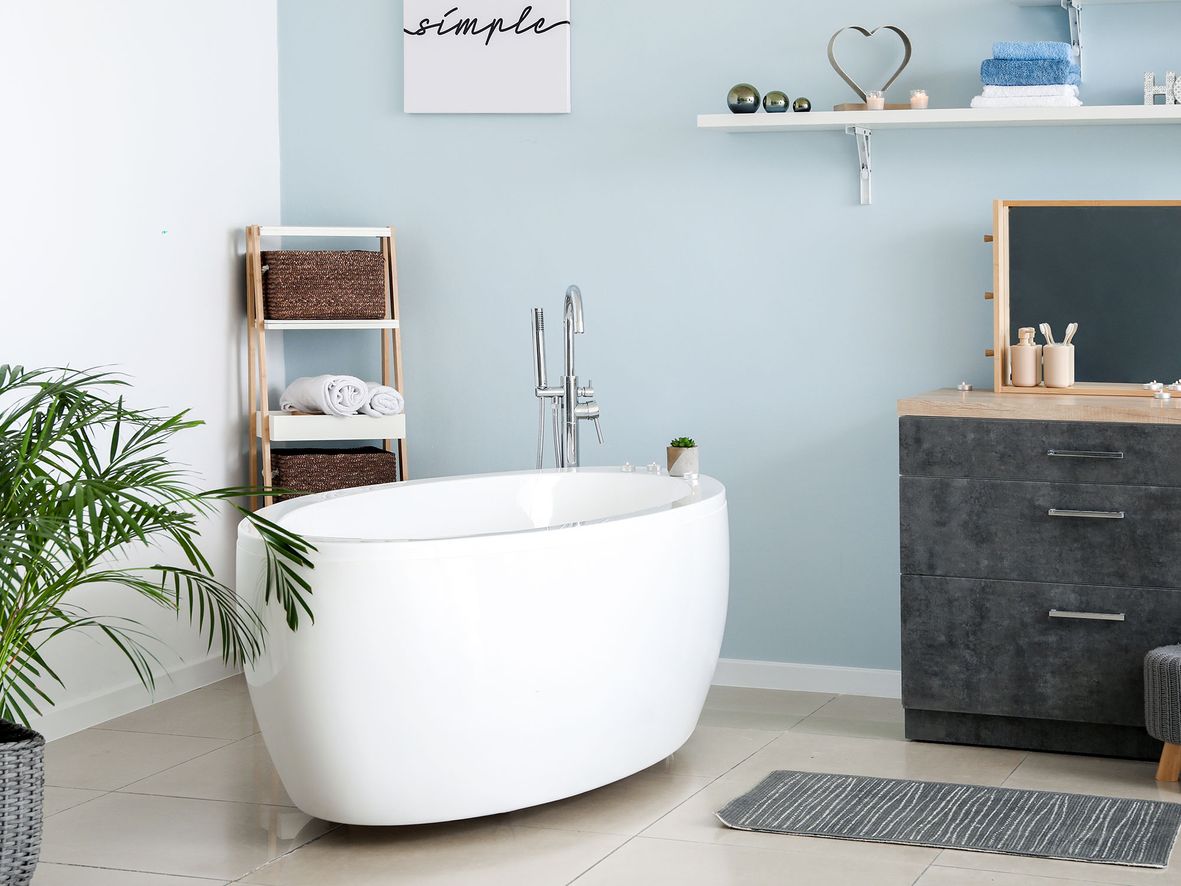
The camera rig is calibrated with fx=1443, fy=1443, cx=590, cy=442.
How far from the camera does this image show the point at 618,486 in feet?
11.6

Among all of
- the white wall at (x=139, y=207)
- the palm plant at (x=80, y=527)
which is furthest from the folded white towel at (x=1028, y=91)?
the white wall at (x=139, y=207)

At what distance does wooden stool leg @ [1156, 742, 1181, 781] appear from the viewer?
9.77 feet

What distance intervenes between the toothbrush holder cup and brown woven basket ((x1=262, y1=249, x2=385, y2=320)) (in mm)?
1783

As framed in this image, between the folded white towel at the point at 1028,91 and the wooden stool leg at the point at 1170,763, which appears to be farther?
the folded white towel at the point at 1028,91

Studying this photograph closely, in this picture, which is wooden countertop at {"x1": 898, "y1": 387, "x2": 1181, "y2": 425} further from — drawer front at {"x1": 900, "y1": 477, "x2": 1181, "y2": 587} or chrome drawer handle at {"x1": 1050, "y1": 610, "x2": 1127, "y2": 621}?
A: chrome drawer handle at {"x1": 1050, "y1": 610, "x2": 1127, "y2": 621}

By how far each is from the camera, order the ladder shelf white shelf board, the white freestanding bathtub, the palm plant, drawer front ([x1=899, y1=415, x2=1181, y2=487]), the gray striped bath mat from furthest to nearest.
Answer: the ladder shelf white shelf board → drawer front ([x1=899, y1=415, x2=1181, y2=487]) → the gray striped bath mat → the white freestanding bathtub → the palm plant

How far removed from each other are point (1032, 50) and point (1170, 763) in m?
1.61

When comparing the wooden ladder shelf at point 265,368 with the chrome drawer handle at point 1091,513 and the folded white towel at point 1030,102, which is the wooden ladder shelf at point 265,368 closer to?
the folded white towel at point 1030,102

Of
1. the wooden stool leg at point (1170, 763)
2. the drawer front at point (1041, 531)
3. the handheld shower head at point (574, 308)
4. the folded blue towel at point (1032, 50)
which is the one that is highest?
the folded blue towel at point (1032, 50)

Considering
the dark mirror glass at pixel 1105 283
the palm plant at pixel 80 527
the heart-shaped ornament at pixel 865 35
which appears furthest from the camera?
the heart-shaped ornament at pixel 865 35

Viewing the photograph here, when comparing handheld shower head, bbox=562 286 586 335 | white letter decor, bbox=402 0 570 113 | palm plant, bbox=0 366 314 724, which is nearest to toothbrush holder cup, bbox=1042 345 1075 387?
handheld shower head, bbox=562 286 586 335

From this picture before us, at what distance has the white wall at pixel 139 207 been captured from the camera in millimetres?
3369

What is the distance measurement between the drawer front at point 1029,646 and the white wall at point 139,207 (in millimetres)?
1972

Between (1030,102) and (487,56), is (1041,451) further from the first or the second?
(487,56)
